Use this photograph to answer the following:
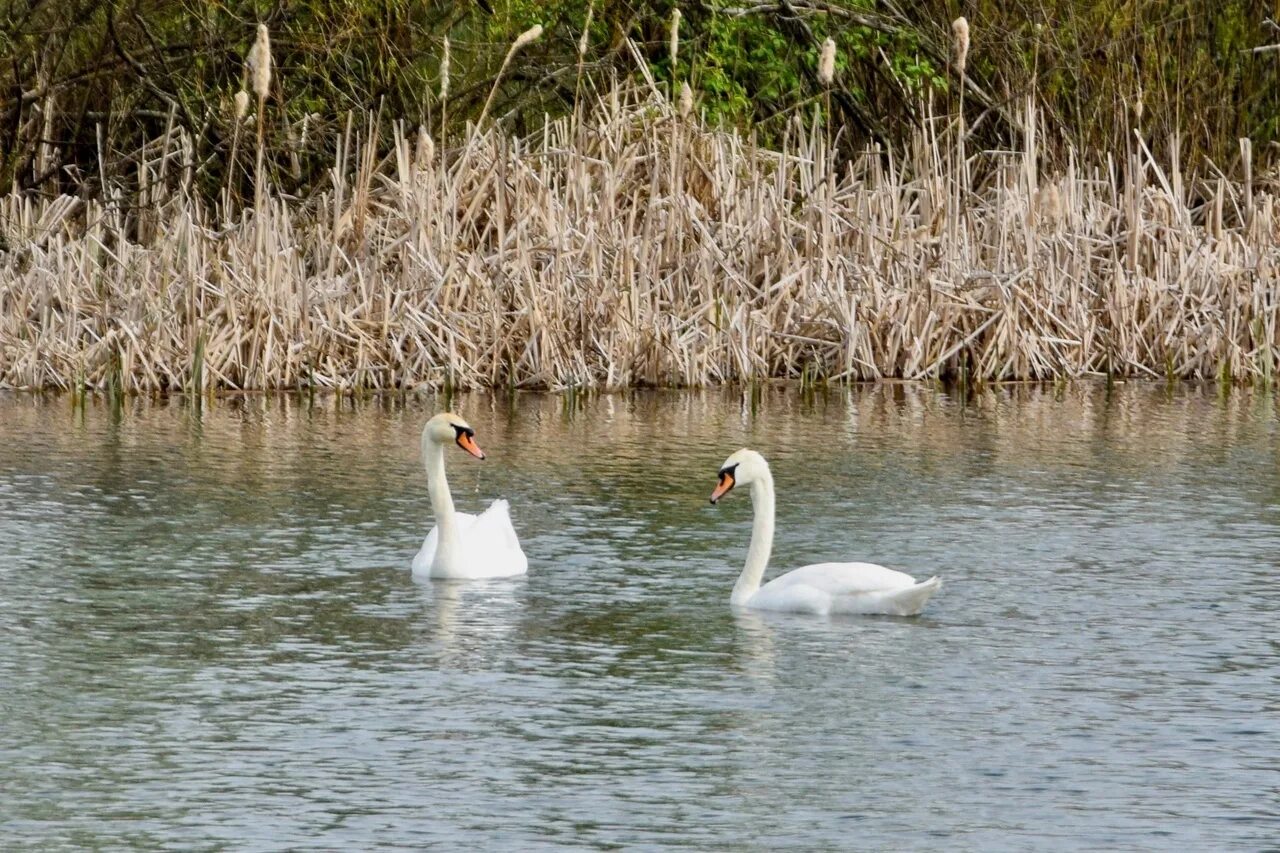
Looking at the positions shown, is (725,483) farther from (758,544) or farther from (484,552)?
(484,552)

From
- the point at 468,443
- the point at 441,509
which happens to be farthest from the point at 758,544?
the point at 468,443

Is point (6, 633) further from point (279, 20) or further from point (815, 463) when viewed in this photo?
point (279, 20)

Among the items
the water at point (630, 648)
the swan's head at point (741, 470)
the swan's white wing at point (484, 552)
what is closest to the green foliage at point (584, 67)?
the water at point (630, 648)

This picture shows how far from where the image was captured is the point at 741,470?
10.5m

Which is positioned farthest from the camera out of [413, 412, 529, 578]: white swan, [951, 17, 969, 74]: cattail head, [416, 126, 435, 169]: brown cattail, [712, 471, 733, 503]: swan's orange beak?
[951, 17, 969, 74]: cattail head

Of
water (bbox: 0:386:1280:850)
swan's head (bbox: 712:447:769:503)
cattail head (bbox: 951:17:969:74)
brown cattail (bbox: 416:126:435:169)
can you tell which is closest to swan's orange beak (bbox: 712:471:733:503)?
swan's head (bbox: 712:447:769:503)

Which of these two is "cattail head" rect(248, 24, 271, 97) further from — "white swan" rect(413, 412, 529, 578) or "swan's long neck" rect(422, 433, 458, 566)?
"white swan" rect(413, 412, 529, 578)

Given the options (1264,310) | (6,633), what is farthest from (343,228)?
(6,633)

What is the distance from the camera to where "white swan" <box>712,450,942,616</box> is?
31.9ft

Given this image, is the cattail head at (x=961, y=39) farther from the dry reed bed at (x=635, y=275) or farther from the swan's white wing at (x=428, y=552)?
the swan's white wing at (x=428, y=552)

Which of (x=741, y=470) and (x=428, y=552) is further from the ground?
(x=741, y=470)

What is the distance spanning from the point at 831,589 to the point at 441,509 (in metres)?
1.97

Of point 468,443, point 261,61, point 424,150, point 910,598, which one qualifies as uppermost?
point 261,61

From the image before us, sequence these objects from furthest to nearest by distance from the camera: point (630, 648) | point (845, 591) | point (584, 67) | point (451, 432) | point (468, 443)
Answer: point (584, 67) < point (451, 432) < point (468, 443) < point (845, 591) < point (630, 648)
